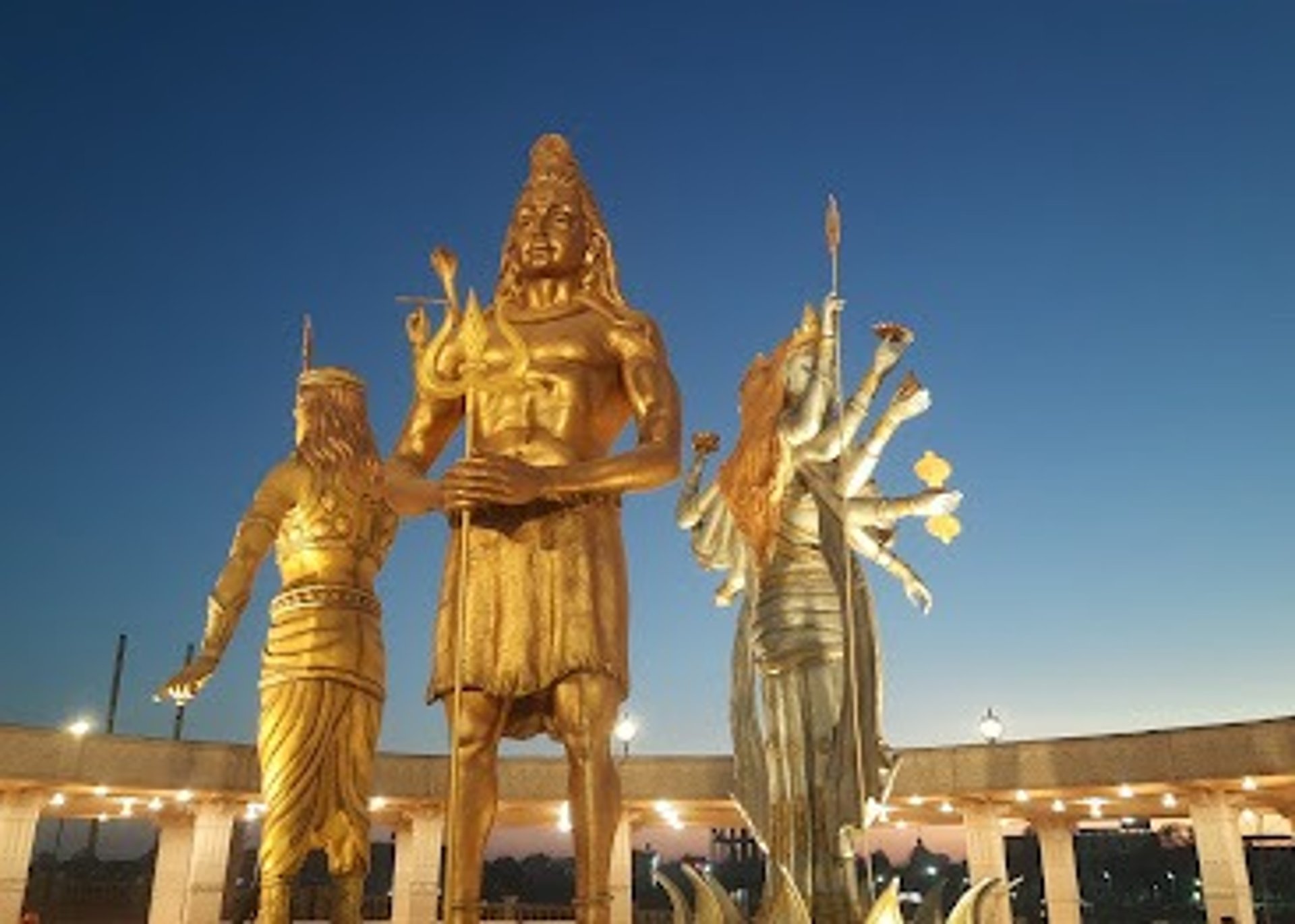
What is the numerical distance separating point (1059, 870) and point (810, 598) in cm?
1744

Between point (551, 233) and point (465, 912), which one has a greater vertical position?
point (551, 233)

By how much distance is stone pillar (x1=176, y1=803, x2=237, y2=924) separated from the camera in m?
18.2

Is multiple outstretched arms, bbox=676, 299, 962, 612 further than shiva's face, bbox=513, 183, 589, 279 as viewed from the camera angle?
Yes

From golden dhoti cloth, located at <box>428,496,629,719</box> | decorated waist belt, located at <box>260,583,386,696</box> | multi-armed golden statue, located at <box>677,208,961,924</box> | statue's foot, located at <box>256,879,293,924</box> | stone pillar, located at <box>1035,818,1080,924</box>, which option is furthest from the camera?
stone pillar, located at <box>1035,818,1080,924</box>

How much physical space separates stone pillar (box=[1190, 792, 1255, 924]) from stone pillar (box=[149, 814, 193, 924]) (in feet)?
53.8

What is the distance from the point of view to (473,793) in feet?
13.2

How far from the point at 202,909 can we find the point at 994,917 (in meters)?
16.5

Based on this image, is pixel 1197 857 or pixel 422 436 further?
pixel 1197 857

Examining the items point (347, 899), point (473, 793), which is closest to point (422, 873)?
point (347, 899)

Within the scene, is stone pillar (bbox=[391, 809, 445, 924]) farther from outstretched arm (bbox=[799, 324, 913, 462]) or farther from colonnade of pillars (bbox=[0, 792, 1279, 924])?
outstretched arm (bbox=[799, 324, 913, 462])

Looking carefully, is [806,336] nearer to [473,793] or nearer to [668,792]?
[473,793]

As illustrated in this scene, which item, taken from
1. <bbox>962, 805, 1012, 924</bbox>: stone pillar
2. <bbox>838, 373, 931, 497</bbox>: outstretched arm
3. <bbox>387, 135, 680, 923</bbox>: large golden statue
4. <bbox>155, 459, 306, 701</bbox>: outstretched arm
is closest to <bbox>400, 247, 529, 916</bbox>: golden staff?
<bbox>387, 135, 680, 923</bbox>: large golden statue

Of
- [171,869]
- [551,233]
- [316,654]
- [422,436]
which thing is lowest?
[171,869]

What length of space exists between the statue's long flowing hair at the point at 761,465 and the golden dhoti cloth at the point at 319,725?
2306mm
